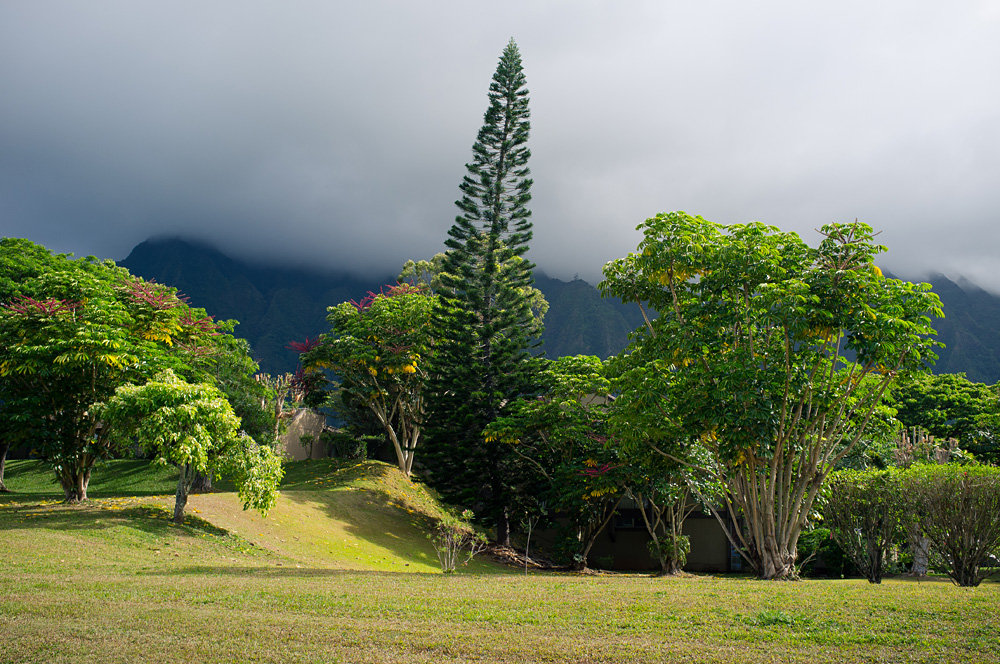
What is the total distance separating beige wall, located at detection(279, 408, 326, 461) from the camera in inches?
1025

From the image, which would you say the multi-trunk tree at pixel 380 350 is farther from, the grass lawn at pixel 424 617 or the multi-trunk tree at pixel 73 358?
the grass lawn at pixel 424 617

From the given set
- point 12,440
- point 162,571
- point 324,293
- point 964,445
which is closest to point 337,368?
point 12,440

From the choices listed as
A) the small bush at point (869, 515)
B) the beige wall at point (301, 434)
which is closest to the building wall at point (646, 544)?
the small bush at point (869, 515)

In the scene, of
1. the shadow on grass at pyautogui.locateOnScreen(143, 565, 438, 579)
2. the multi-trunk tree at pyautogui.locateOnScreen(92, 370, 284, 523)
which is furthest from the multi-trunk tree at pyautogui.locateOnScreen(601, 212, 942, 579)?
the multi-trunk tree at pyautogui.locateOnScreen(92, 370, 284, 523)

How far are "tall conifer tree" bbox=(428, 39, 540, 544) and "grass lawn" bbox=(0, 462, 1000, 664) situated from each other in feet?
28.4

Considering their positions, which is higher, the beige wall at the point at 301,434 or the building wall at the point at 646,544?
the beige wall at the point at 301,434

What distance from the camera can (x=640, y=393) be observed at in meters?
9.42

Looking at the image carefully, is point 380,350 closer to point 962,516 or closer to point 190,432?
point 190,432

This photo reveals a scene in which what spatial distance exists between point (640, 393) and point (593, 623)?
4.57 meters

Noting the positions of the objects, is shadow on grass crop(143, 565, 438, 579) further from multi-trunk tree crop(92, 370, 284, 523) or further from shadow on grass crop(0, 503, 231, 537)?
shadow on grass crop(0, 503, 231, 537)

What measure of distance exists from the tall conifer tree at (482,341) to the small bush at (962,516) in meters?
10.3

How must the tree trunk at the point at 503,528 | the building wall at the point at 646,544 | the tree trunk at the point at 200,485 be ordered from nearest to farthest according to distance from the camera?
the tree trunk at the point at 200,485 → the tree trunk at the point at 503,528 → the building wall at the point at 646,544

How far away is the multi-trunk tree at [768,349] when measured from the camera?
851 cm

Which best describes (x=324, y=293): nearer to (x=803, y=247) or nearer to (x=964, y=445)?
(x=964, y=445)
